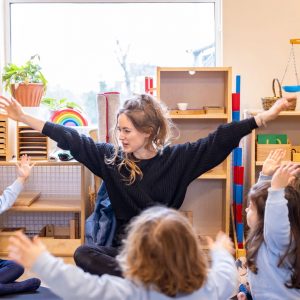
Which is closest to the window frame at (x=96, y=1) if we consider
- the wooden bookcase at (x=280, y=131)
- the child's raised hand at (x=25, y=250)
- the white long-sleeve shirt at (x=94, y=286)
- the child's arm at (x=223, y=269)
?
the wooden bookcase at (x=280, y=131)

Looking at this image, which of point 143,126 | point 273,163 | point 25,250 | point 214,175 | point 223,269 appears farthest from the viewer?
point 214,175

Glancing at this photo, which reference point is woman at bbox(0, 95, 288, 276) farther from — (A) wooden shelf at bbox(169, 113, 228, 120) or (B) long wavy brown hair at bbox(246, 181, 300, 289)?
(A) wooden shelf at bbox(169, 113, 228, 120)

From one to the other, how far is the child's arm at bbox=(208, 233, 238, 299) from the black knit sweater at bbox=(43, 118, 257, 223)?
0.85 m

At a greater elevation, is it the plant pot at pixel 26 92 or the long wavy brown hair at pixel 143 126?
the plant pot at pixel 26 92

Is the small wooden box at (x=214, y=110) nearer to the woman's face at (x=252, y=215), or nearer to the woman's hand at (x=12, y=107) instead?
the woman's hand at (x=12, y=107)

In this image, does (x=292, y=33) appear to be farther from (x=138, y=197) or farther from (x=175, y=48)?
(x=138, y=197)

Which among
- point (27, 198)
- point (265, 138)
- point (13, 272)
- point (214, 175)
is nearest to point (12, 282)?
point (13, 272)

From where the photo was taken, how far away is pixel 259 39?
344 centimetres

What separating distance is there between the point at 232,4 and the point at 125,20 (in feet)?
2.48

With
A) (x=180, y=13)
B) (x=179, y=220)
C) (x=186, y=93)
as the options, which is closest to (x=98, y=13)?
(x=180, y=13)

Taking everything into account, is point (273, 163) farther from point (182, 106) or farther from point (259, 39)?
point (259, 39)

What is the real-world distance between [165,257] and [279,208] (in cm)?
53

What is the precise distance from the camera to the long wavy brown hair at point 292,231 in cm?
171

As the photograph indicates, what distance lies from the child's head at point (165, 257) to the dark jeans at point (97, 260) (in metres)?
0.98
